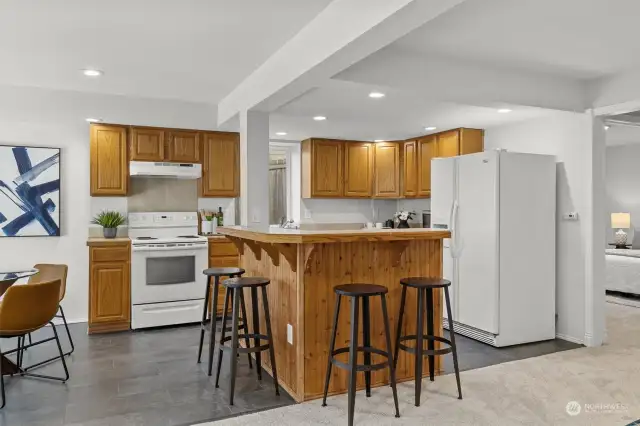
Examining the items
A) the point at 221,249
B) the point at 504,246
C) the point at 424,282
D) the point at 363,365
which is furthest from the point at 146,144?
the point at 504,246

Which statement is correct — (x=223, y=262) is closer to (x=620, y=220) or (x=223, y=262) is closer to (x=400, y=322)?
(x=400, y=322)

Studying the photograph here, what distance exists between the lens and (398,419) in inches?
107

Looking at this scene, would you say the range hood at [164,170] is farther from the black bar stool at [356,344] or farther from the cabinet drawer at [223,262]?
the black bar stool at [356,344]

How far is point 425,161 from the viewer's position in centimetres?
623

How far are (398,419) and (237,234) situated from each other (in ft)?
5.61

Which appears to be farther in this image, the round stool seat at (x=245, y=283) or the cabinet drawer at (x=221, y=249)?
the cabinet drawer at (x=221, y=249)

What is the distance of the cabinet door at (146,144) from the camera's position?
5.11 m

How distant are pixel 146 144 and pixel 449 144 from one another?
3.55 metres

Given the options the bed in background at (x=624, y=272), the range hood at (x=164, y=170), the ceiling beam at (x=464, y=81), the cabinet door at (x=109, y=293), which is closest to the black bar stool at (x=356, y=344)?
the ceiling beam at (x=464, y=81)

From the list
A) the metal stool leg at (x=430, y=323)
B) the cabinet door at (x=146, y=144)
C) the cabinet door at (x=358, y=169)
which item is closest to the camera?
the metal stool leg at (x=430, y=323)

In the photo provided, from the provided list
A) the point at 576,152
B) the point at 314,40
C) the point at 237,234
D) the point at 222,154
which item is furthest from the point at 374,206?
the point at 314,40

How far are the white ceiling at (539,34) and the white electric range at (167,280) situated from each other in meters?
3.07

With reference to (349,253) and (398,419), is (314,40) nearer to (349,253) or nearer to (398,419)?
(349,253)

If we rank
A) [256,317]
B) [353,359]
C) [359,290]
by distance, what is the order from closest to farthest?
[353,359], [359,290], [256,317]
